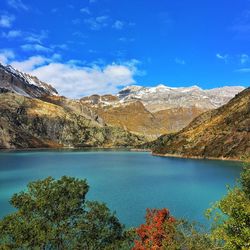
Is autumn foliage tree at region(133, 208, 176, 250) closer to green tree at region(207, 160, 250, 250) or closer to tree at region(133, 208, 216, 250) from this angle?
tree at region(133, 208, 216, 250)

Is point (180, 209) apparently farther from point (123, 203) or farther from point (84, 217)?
point (84, 217)

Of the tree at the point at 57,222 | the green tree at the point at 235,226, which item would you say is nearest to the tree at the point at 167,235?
the tree at the point at 57,222

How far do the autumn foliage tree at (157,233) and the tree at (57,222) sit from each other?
2.01 meters

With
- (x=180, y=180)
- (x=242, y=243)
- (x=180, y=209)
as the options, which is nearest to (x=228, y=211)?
(x=242, y=243)

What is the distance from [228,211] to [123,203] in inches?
1757

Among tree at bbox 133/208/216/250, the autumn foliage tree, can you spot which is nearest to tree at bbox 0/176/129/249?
the autumn foliage tree

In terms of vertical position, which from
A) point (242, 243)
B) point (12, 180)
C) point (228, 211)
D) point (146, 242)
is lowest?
point (12, 180)

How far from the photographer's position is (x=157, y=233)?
30453mm

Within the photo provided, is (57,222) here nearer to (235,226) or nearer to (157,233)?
(157,233)

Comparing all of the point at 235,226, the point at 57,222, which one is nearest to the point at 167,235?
the point at 235,226

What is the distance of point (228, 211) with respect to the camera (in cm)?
2358

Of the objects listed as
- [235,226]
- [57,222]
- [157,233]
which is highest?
[235,226]

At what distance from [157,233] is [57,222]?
890cm

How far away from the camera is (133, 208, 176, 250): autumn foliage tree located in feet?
95.8
